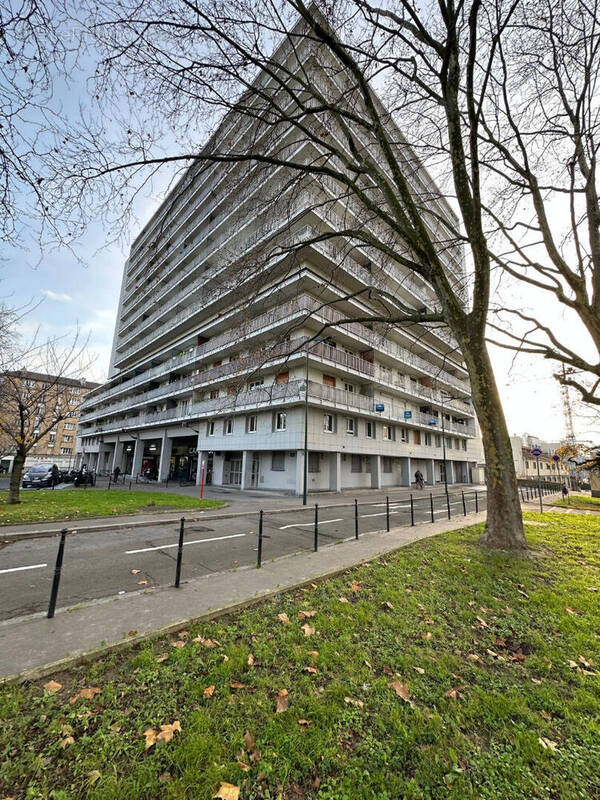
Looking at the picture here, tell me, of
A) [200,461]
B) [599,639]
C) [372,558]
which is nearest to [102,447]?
[200,461]

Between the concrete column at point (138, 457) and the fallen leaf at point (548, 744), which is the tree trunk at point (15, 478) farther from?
the concrete column at point (138, 457)

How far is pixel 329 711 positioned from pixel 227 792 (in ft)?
3.19

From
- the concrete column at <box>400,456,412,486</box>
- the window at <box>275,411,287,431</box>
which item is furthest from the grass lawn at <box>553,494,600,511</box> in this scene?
the window at <box>275,411,287,431</box>

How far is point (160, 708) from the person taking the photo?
8.49ft

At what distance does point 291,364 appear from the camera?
22250 mm

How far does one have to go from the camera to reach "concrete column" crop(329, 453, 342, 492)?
23.2 metres

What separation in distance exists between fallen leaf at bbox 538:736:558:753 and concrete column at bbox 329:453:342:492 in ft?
68.9

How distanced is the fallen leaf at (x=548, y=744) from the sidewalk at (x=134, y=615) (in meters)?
3.29

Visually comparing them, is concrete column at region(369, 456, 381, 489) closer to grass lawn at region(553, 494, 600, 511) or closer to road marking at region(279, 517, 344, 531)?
grass lawn at region(553, 494, 600, 511)

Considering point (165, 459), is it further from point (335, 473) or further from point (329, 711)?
point (329, 711)

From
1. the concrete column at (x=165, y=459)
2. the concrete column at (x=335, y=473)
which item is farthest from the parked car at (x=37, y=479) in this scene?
the concrete column at (x=335, y=473)

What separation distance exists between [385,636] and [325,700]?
4.34 ft

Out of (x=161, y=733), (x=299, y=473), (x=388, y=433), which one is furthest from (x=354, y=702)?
(x=388, y=433)

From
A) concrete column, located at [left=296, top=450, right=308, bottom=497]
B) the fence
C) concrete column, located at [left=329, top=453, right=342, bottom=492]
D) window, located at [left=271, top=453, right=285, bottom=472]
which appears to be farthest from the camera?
window, located at [left=271, top=453, right=285, bottom=472]
